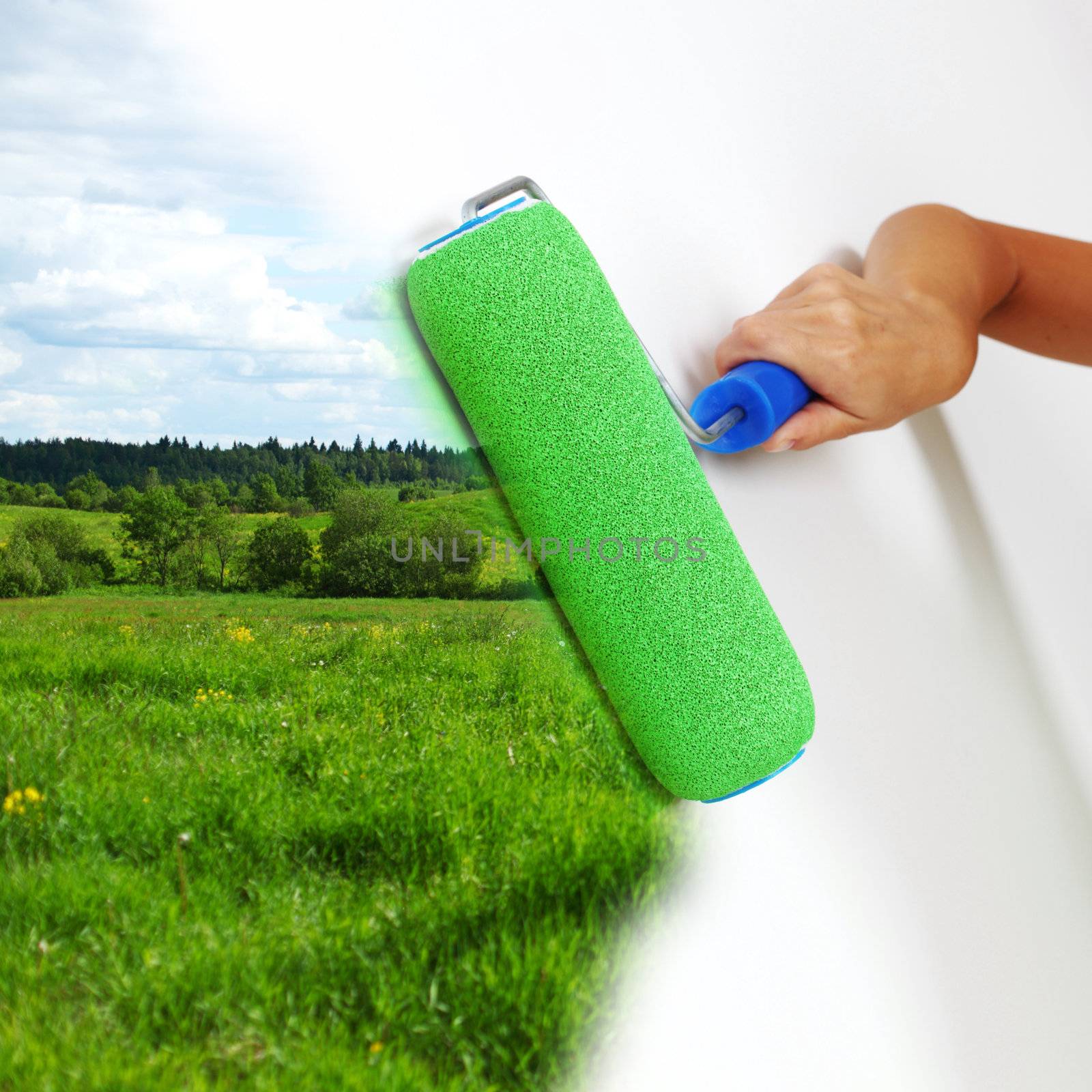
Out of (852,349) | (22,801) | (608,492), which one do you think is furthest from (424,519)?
(852,349)

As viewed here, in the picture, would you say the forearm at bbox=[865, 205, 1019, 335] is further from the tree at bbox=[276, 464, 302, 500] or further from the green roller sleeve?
the tree at bbox=[276, 464, 302, 500]

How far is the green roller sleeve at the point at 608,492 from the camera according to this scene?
1.80 ft

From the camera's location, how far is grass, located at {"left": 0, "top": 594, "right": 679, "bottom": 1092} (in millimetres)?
361

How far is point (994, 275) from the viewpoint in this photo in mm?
896

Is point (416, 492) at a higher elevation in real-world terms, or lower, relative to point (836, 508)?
higher

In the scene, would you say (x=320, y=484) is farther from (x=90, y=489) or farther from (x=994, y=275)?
(x=994, y=275)

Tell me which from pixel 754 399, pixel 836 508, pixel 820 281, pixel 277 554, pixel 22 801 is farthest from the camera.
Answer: pixel 836 508

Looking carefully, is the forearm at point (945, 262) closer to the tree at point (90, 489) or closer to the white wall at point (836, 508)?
the white wall at point (836, 508)

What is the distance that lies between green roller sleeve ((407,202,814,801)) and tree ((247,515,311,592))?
6.1 inches

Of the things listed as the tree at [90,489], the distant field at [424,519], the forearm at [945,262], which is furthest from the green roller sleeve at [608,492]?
the forearm at [945,262]

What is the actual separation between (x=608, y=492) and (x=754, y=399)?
17 cm

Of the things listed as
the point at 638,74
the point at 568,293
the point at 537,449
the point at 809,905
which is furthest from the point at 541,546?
the point at 638,74

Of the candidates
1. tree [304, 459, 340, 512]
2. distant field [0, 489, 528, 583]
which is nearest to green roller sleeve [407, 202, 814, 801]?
distant field [0, 489, 528, 583]

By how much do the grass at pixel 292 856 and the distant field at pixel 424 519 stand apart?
0.03m
